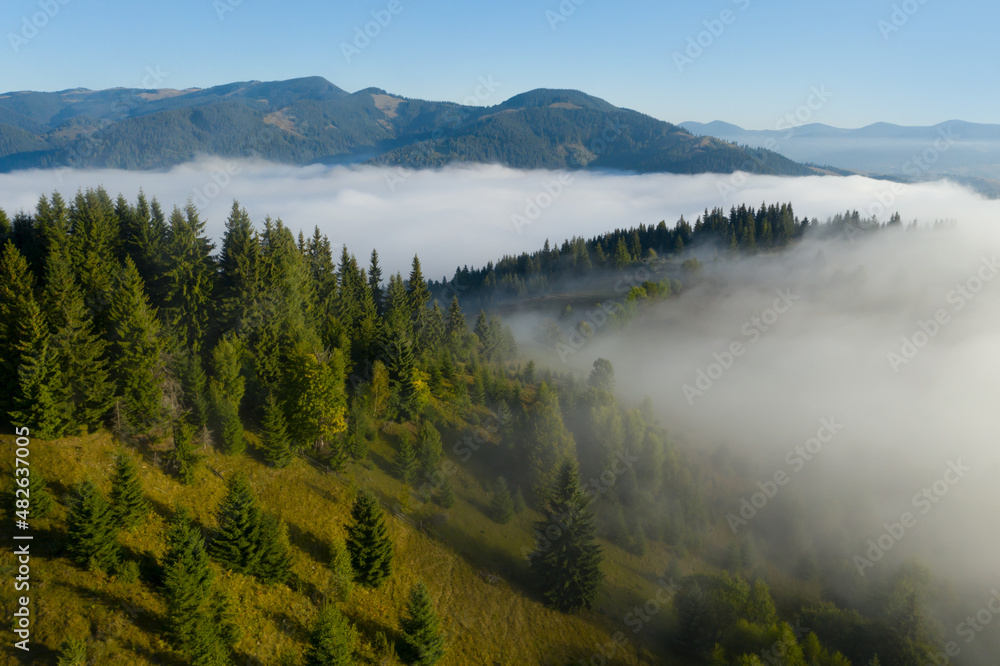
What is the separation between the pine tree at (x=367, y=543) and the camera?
43.2 metres

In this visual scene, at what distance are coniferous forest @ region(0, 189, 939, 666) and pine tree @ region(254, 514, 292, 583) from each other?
0.14 meters

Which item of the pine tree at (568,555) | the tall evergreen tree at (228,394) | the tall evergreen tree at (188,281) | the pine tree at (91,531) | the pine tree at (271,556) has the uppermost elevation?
the tall evergreen tree at (188,281)

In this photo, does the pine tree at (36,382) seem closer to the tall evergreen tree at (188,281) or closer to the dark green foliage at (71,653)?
the tall evergreen tree at (188,281)

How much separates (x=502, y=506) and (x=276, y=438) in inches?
1050

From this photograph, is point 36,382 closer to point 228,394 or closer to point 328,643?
point 228,394

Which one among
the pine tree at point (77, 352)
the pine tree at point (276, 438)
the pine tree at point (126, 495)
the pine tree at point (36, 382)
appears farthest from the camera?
the pine tree at point (276, 438)

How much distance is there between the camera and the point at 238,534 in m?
37.3

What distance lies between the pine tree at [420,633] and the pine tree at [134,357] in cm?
2531

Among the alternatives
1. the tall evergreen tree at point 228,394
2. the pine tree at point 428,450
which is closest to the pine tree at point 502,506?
the pine tree at point 428,450

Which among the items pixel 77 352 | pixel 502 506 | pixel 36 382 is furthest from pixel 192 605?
pixel 502 506

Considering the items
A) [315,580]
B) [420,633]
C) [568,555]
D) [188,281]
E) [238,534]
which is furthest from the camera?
[188,281]

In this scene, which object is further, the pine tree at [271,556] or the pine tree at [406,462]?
the pine tree at [406,462]

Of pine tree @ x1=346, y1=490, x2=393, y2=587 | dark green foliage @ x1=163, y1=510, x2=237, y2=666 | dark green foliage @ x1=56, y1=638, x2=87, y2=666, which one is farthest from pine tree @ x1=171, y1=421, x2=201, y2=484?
dark green foliage @ x1=56, y1=638, x2=87, y2=666

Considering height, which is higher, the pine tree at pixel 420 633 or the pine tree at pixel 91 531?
the pine tree at pixel 91 531
